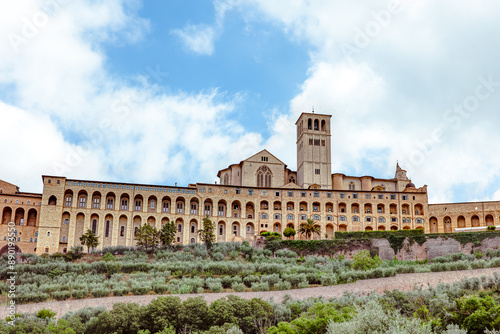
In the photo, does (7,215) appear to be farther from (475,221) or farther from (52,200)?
(475,221)

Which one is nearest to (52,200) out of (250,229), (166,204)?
(166,204)

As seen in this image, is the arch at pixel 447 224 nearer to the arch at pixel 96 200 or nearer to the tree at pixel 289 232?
the tree at pixel 289 232

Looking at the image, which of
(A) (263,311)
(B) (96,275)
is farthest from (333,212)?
(A) (263,311)

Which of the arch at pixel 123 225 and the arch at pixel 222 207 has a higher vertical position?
the arch at pixel 222 207

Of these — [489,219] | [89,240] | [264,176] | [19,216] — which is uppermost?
[264,176]

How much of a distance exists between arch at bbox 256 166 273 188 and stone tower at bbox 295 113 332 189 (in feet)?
16.1

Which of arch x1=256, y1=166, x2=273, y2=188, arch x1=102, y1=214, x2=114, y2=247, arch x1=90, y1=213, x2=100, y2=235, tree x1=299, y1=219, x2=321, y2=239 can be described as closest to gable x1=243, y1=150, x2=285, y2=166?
arch x1=256, y1=166, x2=273, y2=188

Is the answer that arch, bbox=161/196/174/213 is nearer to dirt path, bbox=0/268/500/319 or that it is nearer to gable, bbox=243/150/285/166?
gable, bbox=243/150/285/166

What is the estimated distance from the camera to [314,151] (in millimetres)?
78938

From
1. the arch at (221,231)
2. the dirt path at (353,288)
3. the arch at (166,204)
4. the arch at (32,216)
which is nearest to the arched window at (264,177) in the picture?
the arch at (221,231)

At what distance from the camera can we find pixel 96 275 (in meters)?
41.6

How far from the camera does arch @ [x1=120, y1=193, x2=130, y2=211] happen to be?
2579 inches

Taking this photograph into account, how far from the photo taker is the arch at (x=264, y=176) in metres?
74.7

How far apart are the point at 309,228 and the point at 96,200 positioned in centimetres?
2554
